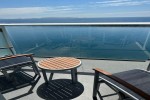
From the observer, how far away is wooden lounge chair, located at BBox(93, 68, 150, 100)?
1.85 meters

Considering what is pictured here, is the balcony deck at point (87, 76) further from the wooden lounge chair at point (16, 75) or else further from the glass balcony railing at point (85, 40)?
the glass balcony railing at point (85, 40)

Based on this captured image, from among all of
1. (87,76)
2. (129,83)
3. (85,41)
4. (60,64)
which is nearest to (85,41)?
(85,41)

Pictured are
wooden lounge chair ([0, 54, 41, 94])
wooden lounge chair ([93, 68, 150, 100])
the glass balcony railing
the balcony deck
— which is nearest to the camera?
wooden lounge chair ([93, 68, 150, 100])

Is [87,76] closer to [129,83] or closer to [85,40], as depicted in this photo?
[85,40]

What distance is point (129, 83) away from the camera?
82.6 inches

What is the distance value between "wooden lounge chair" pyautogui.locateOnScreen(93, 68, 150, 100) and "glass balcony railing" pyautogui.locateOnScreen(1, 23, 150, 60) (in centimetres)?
183

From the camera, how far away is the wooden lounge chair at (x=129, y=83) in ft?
6.07

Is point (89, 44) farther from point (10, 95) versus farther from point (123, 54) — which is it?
point (10, 95)

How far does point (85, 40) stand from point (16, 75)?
6.52ft

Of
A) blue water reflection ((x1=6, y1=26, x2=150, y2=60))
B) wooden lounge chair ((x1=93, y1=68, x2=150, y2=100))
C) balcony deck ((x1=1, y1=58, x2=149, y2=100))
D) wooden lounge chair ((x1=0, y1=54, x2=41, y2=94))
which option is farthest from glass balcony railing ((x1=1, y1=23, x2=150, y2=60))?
wooden lounge chair ((x1=93, y1=68, x2=150, y2=100))

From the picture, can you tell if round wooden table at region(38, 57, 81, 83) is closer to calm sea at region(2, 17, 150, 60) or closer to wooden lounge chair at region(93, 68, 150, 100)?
wooden lounge chair at region(93, 68, 150, 100)

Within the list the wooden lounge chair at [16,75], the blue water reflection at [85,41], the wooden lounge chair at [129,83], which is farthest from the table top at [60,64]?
the blue water reflection at [85,41]

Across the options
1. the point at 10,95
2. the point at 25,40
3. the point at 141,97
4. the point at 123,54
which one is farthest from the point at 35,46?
the point at 141,97

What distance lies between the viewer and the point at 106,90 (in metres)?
3.08
